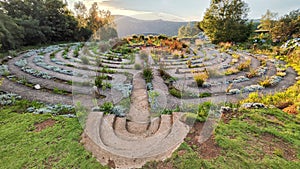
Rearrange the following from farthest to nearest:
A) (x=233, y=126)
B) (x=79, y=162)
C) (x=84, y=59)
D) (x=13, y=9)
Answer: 1. (x=13, y=9)
2. (x=84, y=59)
3. (x=233, y=126)
4. (x=79, y=162)

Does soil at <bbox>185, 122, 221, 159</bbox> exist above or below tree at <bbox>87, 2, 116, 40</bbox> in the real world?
below

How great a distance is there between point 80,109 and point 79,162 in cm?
287

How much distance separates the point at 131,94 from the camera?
26.5 ft

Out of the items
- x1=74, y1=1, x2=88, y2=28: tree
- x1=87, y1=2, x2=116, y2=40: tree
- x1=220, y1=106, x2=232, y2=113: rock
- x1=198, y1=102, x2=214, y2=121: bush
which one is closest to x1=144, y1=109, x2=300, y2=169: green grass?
x1=220, y1=106, x2=232, y2=113: rock

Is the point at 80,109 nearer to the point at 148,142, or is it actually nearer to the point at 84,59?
the point at 148,142

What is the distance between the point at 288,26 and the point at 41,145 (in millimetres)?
26337

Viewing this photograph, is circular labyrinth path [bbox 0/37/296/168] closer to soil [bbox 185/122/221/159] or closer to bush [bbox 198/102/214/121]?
soil [bbox 185/122/221/159]

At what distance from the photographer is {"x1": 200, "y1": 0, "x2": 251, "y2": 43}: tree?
941 inches

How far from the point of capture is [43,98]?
744 centimetres

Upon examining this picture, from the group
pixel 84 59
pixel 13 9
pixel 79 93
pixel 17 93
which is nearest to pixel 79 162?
pixel 79 93

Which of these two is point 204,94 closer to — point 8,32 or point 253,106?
point 253,106

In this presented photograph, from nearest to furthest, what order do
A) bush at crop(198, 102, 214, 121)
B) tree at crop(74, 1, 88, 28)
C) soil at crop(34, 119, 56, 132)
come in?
soil at crop(34, 119, 56, 132)
bush at crop(198, 102, 214, 121)
tree at crop(74, 1, 88, 28)

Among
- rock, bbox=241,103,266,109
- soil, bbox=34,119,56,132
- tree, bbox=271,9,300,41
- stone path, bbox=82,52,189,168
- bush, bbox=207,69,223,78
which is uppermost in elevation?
tree, bbox=271,9,300,41

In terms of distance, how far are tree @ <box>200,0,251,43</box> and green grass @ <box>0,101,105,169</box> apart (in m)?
24.6
